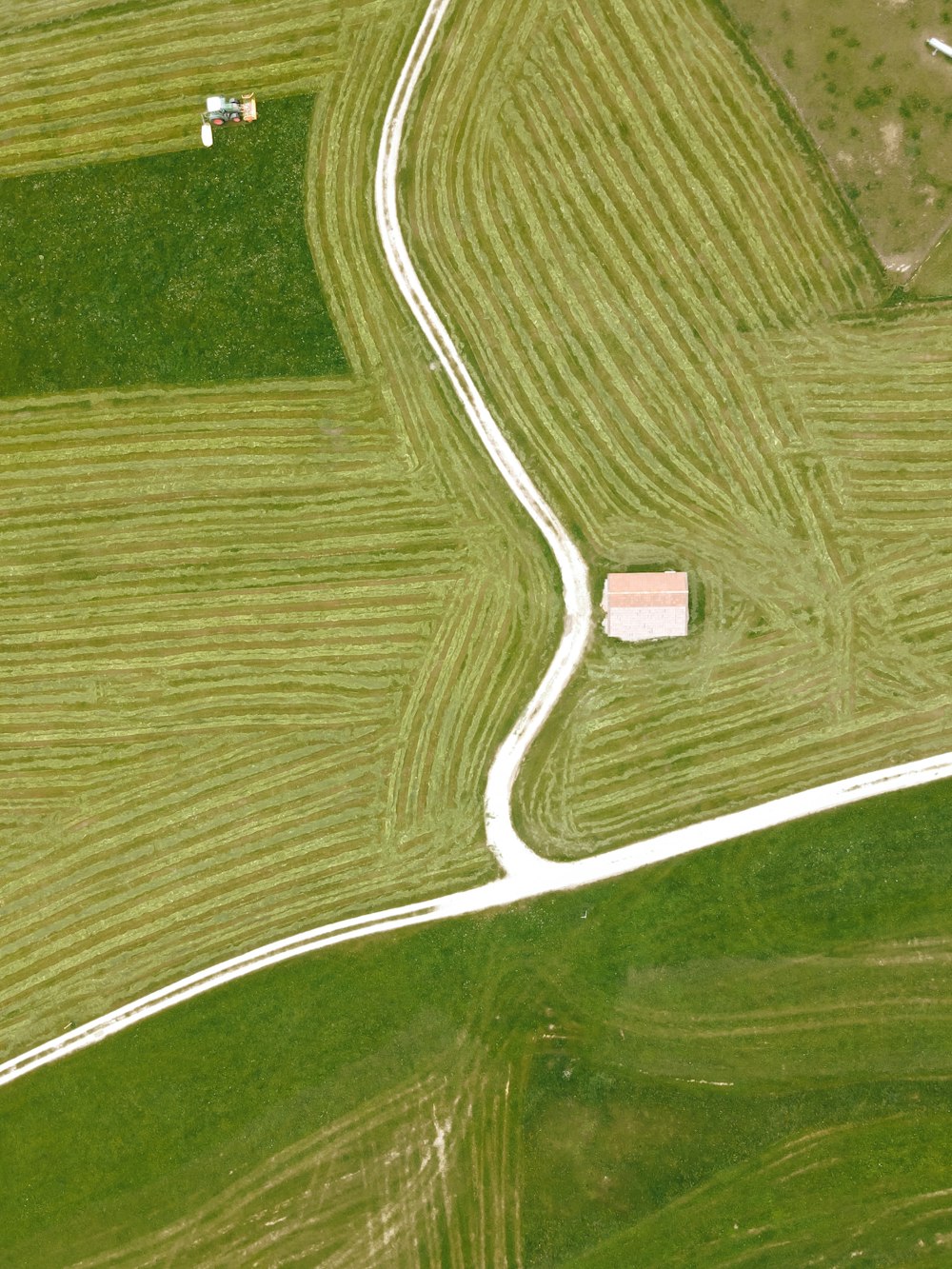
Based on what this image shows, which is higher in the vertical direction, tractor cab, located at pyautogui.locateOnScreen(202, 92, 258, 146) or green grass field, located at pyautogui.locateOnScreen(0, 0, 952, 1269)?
tractor cab, located at pyautogui.locateOnScreen(202, 92, 258, 146)

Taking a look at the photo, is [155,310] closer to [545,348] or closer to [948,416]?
[545,348]

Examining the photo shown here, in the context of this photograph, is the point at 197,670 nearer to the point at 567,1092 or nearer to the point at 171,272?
the point at 171,272

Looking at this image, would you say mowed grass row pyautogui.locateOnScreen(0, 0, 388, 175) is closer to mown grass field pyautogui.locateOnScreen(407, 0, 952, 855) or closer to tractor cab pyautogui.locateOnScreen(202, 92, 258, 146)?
tractor cab pyautogui.locateOnScreen(202, 92, 258, 146)

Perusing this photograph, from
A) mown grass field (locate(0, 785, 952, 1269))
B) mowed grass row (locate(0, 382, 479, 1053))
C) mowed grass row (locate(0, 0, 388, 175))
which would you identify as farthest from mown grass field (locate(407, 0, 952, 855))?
mowed grass row (locate(0, 382, 479, 1053))

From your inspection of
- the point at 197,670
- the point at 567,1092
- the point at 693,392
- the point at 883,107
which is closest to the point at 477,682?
the point at 197,670

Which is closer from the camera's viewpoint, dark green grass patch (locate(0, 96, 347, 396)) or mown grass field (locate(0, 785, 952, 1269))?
mown grass field (locate(0, 785, 952, 1269))

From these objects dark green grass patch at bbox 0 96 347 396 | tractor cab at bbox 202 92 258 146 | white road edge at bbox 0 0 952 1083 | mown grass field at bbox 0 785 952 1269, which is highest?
tractor cab at bbox 202 92 258 146

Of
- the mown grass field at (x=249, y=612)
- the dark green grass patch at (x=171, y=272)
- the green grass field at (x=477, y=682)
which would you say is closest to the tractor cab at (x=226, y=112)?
the dark green grass patch at (x=171, y=272)
